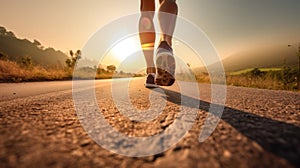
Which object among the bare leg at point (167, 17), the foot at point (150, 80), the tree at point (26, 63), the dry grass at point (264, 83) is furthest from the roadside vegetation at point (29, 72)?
the dry grass at point (264, 83)

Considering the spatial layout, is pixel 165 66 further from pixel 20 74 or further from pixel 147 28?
pixel 20 74

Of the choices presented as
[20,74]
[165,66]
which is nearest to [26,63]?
[20,74]

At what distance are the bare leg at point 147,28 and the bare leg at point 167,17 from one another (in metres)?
0.26

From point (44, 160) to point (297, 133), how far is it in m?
0.86

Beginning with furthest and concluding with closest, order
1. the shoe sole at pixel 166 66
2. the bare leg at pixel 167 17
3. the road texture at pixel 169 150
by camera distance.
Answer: the bare leg at pixel 167 17
the shoe sole at pixel 166 66
the road texture at pixel 169 150

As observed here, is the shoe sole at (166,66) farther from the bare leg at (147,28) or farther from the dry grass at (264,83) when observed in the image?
the dry grass at (264,83)

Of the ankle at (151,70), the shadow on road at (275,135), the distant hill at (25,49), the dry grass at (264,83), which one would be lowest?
the shadow on road at (275,135)

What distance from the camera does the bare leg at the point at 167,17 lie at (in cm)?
206

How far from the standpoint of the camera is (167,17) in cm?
210

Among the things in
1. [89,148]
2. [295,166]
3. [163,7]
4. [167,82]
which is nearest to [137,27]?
[163,7]

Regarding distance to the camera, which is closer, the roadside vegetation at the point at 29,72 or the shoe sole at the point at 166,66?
the shoe sole at the point at 166,66

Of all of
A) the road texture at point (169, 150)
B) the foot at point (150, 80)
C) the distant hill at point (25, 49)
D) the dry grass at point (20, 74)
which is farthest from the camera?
the distant hill at point (25, 49)

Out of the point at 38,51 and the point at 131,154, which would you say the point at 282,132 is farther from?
the point at 38,51

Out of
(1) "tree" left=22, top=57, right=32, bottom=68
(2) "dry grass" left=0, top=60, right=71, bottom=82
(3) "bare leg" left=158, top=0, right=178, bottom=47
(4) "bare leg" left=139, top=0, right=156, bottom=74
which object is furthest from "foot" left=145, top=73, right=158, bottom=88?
(1) "tree" left=22, top=57, right=32, bottom=68
